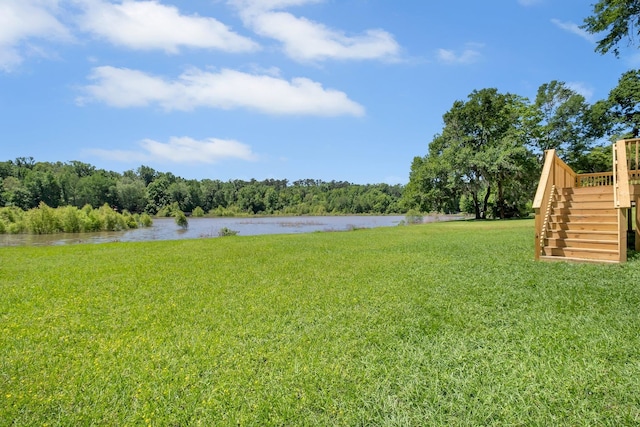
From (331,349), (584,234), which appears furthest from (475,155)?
(331,349)

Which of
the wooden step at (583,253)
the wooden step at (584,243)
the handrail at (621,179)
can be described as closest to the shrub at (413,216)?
the handrail at (621,179)

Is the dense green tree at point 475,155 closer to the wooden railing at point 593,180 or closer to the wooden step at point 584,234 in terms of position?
the wooden railing at point 593,180

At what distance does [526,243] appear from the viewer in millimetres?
10594

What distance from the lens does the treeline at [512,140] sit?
26.4 m

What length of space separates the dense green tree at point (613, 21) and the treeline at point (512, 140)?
1048 centimetres

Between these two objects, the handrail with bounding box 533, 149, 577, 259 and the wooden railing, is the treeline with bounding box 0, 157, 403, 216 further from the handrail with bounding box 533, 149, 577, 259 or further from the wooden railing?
the handrail with bounding box 533, 149, 577, 259

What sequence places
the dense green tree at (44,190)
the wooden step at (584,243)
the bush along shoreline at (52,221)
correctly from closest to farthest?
the wooden step at (584,243) → the bush along shoreline at (52,221) → the dense green tree at (44,190)

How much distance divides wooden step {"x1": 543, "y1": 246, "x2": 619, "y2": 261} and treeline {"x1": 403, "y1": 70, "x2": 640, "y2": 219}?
19187mm

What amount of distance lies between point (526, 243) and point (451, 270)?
16.9ft

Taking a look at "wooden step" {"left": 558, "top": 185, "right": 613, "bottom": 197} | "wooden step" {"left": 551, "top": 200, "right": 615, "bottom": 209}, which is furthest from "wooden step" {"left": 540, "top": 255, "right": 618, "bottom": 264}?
"wooden step" {"left": 558, "top": 185, "right": 613, "bottom": 197}

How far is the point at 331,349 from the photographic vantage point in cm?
357

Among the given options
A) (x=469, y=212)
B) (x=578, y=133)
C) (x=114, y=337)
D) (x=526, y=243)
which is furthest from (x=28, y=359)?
(x=469, y=212)

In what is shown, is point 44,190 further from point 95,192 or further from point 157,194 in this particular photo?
point 157,194

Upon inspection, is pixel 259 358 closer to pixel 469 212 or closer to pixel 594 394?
pixel 594 394
